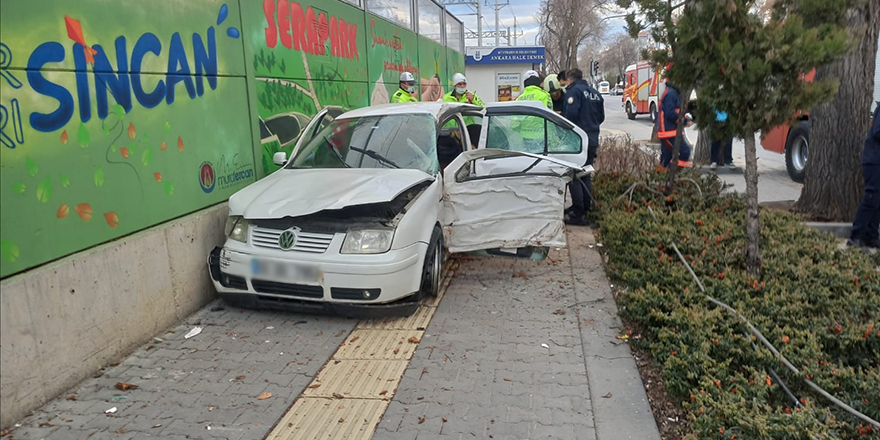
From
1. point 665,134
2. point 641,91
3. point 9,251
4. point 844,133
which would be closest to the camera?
point 9,251

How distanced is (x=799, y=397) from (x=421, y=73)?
41.5 ft

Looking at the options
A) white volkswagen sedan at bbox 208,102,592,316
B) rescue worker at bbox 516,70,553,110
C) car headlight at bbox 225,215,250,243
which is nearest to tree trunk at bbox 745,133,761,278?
white volkswagen sedan at bbox 208,102,592,316

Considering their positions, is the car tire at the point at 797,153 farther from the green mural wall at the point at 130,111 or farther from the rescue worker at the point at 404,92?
the green mural wall at the point at 130,111

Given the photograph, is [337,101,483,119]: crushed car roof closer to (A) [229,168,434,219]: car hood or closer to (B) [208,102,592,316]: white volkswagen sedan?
(B) [208,102,592,316]: white volkswagen sedan

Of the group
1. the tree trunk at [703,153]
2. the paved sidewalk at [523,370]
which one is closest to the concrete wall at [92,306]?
the paved sidewalk at [523,370]

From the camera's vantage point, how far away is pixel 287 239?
4.88 meters

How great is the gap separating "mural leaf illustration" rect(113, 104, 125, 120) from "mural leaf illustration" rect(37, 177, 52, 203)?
2.60ft

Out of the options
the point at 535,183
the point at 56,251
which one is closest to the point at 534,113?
the point at 535,183

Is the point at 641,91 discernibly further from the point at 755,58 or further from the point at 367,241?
the point at 367,241

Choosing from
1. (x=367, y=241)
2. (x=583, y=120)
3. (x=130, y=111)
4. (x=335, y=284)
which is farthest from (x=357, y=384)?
(x=583, y=120)

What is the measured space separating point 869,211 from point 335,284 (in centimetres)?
590

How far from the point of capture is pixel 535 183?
19.5 ft

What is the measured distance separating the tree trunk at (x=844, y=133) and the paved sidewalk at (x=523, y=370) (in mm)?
3931

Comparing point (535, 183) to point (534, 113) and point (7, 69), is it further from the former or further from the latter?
point (7, 69)
